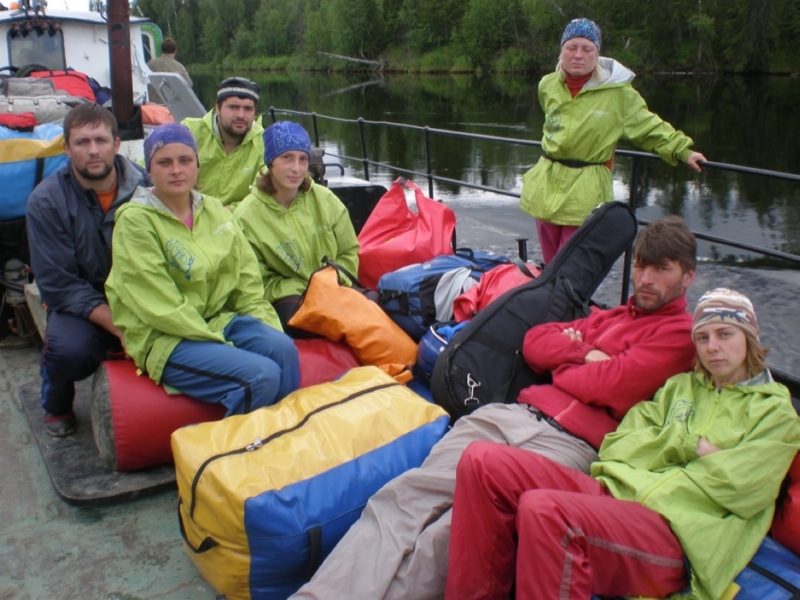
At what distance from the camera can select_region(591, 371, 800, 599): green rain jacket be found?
2014 millimetres

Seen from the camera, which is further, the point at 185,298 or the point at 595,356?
the point at 185,298

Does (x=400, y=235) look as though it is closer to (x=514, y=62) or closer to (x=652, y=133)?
(x=652, y=133)

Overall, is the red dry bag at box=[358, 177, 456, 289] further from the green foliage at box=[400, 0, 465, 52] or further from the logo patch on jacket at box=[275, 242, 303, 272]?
the green foliage at box=[400, 0, 465, 52]

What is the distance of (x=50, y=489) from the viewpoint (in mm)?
3004

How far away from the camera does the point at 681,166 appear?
15383mm

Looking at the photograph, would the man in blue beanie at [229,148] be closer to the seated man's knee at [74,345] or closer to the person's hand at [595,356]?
the seated man's knee at [74,345]

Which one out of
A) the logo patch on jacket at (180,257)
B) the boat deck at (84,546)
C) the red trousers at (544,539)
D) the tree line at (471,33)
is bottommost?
the boat deck at (84,546)

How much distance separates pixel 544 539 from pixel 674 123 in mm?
22352

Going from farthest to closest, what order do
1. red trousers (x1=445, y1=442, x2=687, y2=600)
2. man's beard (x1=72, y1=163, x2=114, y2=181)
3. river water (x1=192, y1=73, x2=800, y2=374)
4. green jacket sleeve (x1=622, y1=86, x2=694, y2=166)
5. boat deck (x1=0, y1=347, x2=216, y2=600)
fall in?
river water (x1=192, y1=73, x2=800, y2=374) → green jacket sleeve (x1=622, y1=86, x2=694, y2=166) → man's beard (x1=72, y1=163, x2=114, y2=181) → boat deck (x1=0, y1=347, x2=216, y2=600) → red trousers (x1=445, y1=442, x2=687, y2=600)

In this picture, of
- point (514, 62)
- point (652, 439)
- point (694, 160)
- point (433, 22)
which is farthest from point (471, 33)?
point (652, 439)

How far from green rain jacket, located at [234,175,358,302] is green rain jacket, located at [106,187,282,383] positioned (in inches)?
22.9

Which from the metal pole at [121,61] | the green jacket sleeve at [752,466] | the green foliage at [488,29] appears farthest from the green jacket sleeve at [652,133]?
the green foliage at [488,29]

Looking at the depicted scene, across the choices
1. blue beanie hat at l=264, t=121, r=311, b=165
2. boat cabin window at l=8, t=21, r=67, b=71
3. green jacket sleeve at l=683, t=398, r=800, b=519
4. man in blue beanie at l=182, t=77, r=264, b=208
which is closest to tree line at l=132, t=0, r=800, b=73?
boat cabin window at l=8, t=21, r=67, b=71

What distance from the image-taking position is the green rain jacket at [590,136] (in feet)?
12.3
